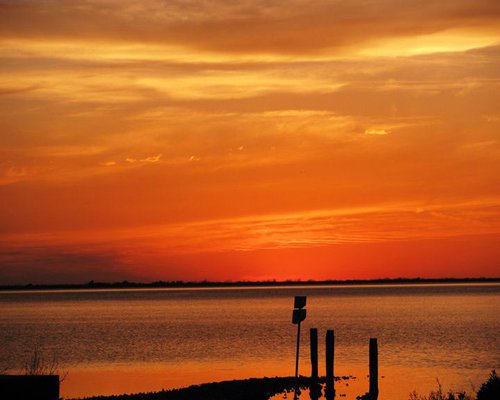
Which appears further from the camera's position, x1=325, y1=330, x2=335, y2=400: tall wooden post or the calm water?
the calm water

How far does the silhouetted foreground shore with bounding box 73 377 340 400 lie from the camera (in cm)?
3294

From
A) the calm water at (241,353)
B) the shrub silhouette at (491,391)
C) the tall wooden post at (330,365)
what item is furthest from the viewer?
the calm water at (241,353)

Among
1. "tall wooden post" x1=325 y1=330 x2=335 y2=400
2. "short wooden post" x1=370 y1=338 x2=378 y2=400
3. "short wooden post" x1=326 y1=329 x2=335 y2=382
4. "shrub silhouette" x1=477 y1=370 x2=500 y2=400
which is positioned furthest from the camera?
"short wooden post" x1=326 y1=329 x2=335 y2=382

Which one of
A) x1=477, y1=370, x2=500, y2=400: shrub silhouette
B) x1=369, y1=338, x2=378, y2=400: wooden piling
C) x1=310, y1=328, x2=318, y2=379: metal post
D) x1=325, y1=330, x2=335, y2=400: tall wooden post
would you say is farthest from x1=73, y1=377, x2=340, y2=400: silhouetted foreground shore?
x1=477, y1=370, x2=500, y2=400: shrub silhouette

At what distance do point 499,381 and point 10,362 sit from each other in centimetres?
3782

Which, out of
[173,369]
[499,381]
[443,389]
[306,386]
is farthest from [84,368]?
[499,381]

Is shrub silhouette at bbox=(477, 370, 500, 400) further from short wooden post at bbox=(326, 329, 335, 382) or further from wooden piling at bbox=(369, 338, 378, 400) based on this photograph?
short wooden post at bbox=(326, 329, 335, 382)

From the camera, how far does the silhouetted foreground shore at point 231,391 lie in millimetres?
32938

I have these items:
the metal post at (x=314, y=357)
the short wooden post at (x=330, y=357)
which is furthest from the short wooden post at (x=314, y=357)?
the short wooden post at (x=330, y=357)

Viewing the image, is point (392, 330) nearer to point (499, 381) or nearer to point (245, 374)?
point (245, 374)

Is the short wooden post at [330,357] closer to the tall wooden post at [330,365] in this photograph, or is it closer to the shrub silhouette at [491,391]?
the tall wooden post at [330,365]

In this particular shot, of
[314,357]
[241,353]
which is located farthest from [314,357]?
[241,353]

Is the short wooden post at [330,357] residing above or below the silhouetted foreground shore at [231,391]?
above

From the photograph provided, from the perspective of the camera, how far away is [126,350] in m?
62.2
